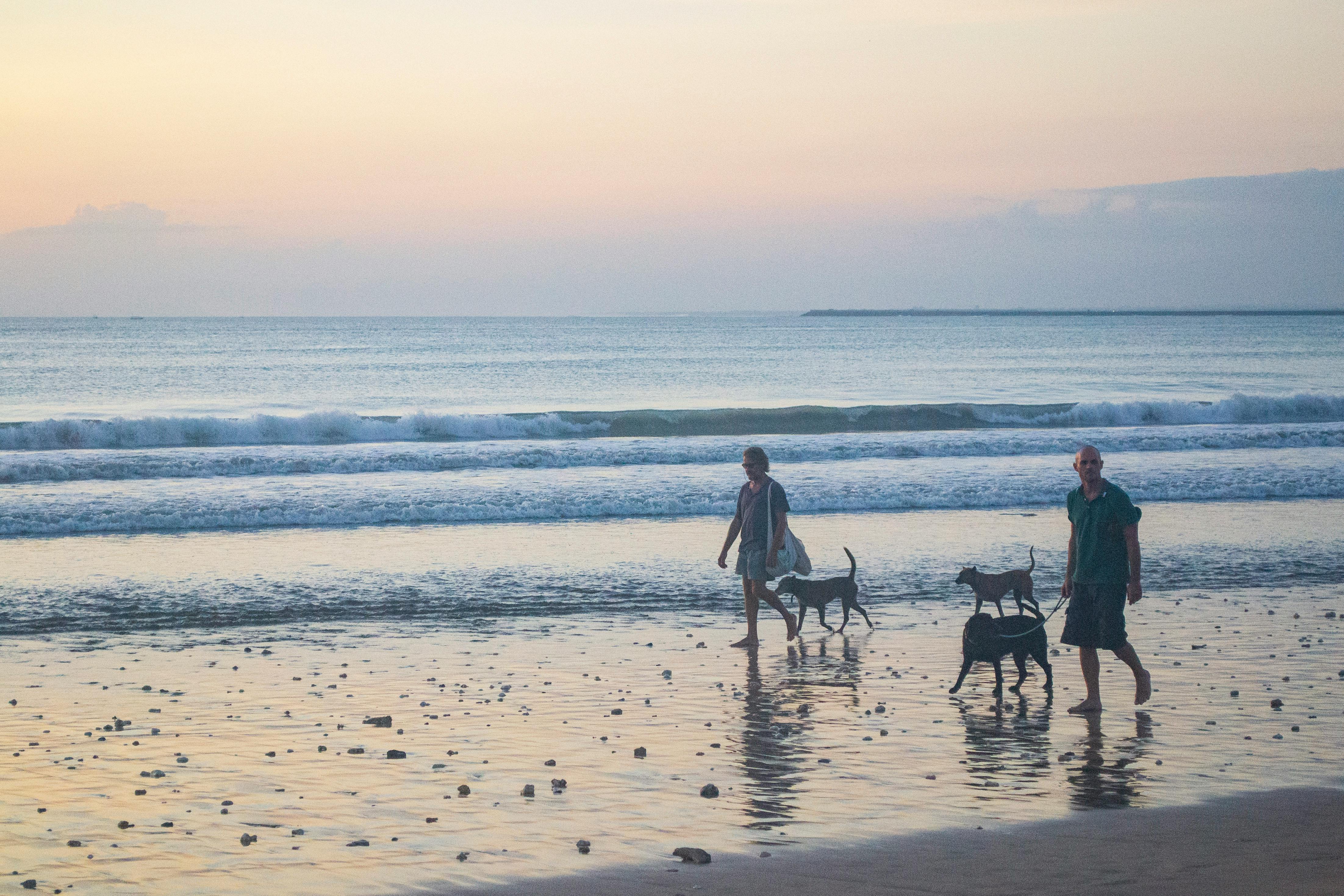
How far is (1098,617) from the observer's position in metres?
7.74

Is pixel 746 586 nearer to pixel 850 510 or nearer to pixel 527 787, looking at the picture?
pixel 527 787

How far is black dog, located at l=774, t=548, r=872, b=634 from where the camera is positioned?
417 inches

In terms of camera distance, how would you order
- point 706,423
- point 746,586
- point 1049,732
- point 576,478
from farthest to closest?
point 706,423 → point 576,478 → point 746,586 → point 1049,732

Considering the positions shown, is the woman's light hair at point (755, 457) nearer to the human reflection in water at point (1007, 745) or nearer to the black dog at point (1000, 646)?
the black dog at point (1000, 646)

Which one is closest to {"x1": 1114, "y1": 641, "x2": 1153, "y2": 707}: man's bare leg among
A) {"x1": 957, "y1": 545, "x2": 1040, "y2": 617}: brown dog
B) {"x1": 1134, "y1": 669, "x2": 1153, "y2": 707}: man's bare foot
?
{"x1": 1134, "y1": 669, "x2": 1153, "y2": 707}: man's bare foot

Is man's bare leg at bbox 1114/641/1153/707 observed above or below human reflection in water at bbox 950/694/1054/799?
above

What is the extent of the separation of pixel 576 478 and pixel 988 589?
1184 cm

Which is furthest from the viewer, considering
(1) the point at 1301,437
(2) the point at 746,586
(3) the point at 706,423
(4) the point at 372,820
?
(3) the point at 706,423

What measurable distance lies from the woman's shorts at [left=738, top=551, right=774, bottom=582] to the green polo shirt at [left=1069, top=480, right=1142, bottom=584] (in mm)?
2957

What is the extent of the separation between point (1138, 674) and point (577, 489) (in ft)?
43.1

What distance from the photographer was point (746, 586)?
10125mm

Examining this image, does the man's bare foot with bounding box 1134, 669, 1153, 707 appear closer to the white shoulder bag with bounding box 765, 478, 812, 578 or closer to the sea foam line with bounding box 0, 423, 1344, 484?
the white shoulder bag with bounding box 765, 478, 812, 578

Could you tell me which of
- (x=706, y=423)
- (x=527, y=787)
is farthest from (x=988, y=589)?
(x=706, y=423)

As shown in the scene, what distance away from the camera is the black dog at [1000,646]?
825 cm
